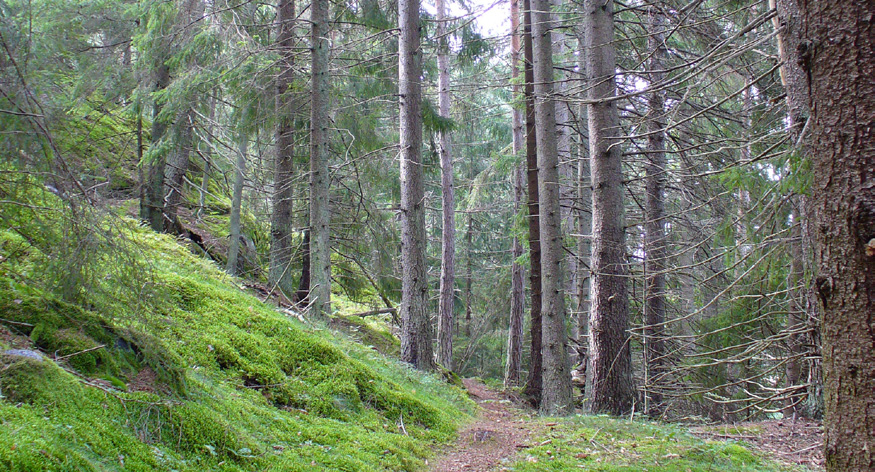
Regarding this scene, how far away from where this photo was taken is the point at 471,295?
21.2 m

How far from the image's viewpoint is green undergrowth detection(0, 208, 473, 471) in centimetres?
250

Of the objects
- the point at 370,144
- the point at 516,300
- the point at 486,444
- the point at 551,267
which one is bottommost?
the point at 486,444

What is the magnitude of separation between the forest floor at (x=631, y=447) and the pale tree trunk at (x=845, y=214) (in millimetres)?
2292

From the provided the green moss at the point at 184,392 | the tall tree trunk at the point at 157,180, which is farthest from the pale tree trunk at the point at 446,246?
the green moss at the point at 184,392

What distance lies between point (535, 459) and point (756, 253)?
8.82ft

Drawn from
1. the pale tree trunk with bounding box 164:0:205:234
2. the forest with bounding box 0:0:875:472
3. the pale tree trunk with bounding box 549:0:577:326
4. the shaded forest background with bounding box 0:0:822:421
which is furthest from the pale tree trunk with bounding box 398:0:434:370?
the pale tree trunk with bounding box 164:0:205:234

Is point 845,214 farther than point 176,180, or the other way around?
point 176,180

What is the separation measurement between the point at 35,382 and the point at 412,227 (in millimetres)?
7066

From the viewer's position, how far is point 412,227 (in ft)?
30.8

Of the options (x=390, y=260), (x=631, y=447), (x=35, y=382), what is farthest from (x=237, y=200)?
(x=631, y=447)

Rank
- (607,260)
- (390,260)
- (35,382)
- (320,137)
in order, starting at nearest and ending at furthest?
(35,382)
(607,260)
(320,137)
(390,260)

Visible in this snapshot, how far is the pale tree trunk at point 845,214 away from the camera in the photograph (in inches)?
90.8

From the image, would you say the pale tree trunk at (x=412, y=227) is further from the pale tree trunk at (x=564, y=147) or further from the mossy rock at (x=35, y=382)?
the mossy rock at (x=35, y=382)

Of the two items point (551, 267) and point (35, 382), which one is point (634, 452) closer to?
point (551, 267)
